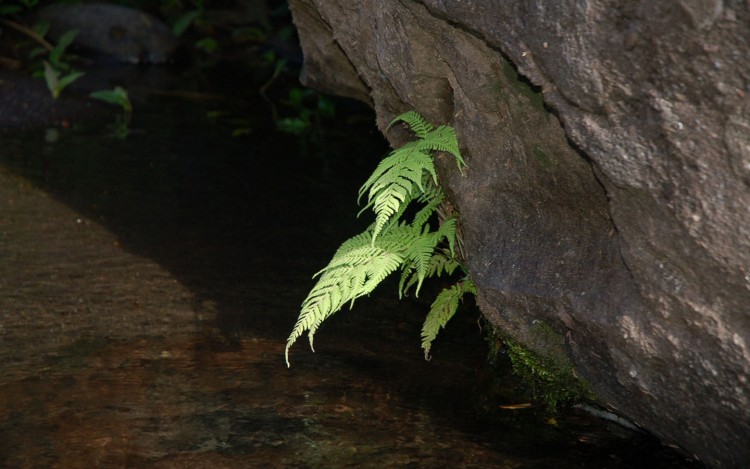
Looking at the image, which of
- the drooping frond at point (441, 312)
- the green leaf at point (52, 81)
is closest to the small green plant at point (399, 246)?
the drooping frond at point (441, 312)

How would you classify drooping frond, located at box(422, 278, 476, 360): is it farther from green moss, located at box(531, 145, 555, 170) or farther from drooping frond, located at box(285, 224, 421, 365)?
green moss, located at box(531, 145, 555, 170)

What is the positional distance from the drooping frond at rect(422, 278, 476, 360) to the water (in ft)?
0.55

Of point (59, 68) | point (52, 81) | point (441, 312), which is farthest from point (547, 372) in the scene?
point (59, 68)

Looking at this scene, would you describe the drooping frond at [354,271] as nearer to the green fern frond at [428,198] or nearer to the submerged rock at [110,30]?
the green fern frond at [428,198]

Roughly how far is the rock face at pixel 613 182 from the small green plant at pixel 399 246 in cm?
14

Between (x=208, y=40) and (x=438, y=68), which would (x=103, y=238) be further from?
(x=208, y=40)

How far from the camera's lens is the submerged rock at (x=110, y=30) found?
10992mm

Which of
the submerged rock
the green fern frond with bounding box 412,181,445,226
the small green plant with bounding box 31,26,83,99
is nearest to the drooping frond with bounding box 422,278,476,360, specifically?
the green fern frond with bounding box 412,181,445,226

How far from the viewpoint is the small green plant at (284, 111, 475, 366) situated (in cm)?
371

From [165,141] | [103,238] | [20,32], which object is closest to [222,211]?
[103,238]

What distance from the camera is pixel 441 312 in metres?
4.16

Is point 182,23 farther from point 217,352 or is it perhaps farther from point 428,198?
point 217,352

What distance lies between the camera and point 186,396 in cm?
379

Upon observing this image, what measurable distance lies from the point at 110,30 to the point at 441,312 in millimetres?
8518
